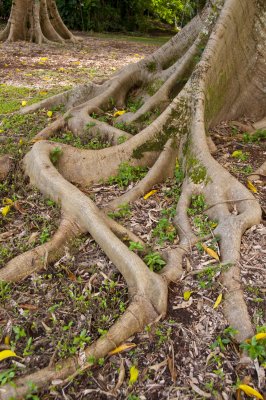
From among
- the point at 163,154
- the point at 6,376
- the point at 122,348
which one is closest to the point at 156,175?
the point at 163,154

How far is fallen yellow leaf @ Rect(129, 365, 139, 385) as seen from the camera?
8.63ft

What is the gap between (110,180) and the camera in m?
4.67

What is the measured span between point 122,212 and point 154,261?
0.85 meters

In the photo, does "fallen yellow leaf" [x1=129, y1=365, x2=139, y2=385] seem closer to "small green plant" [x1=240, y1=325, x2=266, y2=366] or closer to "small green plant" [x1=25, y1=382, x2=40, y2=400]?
"small green plant" [x1=25, y1=382, x2=40, y2=400]

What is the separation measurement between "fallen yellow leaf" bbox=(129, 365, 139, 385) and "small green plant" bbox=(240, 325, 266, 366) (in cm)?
74

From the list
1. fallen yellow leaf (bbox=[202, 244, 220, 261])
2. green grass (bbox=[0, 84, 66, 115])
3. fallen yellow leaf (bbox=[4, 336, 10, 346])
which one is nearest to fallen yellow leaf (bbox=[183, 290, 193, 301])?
fallen yellow leaf (bbox=[202, 244, 220, 261])

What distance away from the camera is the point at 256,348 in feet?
8.82

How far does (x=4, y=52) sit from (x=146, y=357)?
37.5 feet

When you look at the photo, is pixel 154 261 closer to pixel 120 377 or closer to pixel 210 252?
pixel 210 252

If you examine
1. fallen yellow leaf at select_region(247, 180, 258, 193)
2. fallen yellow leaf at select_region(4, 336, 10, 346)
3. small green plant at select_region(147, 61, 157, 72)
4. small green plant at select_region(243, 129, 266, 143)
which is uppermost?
small green plant at select_region(147, 61, 157, 72)

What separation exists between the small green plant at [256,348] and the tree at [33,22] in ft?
43.3

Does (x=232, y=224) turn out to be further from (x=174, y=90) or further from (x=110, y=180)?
(x=174, y=90)

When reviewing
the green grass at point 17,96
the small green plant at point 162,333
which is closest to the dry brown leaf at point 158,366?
the small green plant at point 162,333

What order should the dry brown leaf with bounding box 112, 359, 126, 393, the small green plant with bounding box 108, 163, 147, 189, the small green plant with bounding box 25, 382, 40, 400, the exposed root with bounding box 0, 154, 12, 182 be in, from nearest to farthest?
the small green plant with bounding box 25, 382, 40, 400 → the dry brown leaf with bounding box 112, 359, 126, 393 → the small green plant with bounding box 108, 163, 147, 189 → the exposed root with bounding box 0, 154, 12, 182
